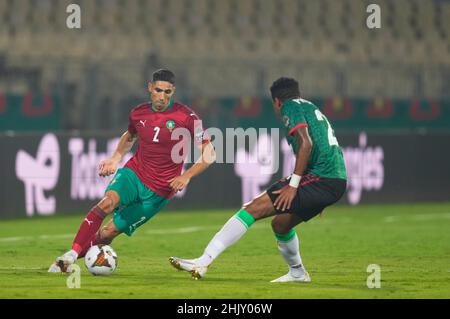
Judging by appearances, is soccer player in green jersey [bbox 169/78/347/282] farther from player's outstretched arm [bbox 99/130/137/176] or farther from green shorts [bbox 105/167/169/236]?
player's outstretched arm [bbox 99/130/137/176]

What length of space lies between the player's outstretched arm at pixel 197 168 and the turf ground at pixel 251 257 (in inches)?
34.9

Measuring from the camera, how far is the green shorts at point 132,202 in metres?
11.2

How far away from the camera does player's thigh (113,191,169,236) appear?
1133 centimetres

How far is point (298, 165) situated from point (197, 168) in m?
1.38

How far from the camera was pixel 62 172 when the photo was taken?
1834 centimetres

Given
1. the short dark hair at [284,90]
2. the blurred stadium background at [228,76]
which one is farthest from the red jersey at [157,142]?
the blurred stadium background at [228,76]

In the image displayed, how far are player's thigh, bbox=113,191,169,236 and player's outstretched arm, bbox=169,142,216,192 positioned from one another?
0.38 meters

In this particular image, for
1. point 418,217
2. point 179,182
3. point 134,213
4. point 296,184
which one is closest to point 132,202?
point 134,213

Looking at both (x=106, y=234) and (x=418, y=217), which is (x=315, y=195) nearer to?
(x=106, y=234)

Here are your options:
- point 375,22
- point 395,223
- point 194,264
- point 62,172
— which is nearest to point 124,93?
point 62,172

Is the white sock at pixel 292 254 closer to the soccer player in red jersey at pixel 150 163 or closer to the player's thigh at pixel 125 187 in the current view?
the soccer player in red jersey at pixel 150 163

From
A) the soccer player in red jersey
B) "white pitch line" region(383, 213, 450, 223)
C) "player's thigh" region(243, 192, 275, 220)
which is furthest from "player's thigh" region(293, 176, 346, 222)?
"white pitch line" region(383, 213, 450, 223)

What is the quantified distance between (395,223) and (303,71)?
Result: 6.64 metres
